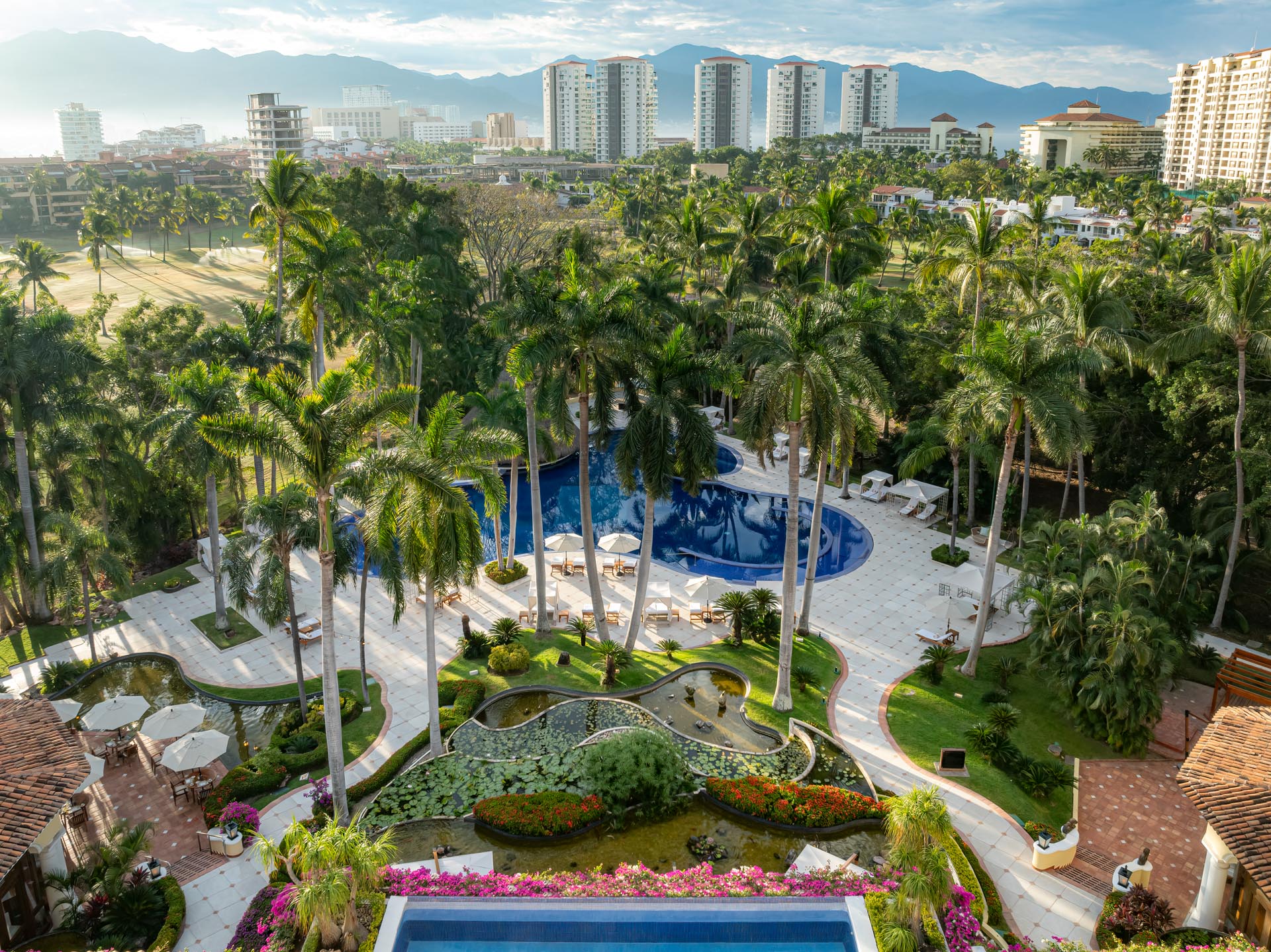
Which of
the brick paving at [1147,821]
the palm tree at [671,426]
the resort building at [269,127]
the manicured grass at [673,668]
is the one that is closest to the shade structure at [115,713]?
the manicured grass at [673,668]

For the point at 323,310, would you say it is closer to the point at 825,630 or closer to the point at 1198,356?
the point at 825,630

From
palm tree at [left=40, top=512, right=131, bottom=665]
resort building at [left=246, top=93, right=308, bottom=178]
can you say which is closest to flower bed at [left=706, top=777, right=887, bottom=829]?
palm tree at [left=40, top=512, right=131, bottom=665]

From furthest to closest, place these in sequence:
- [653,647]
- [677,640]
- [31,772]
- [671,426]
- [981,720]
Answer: [677,640] < [653,647] < [981,720] < [671,426] < [31,772]

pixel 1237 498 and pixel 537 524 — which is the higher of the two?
pixel 1237 498

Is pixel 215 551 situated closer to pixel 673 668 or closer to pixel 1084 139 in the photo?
pixel 673 668

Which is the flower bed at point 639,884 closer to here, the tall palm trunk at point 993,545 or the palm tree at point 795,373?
the palm tree at point 795,373

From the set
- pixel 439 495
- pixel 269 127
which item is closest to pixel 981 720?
pixel 439 495

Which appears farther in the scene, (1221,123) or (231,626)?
(1221,123)

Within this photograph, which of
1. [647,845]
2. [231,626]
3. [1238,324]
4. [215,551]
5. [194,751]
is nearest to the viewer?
[647,845]
